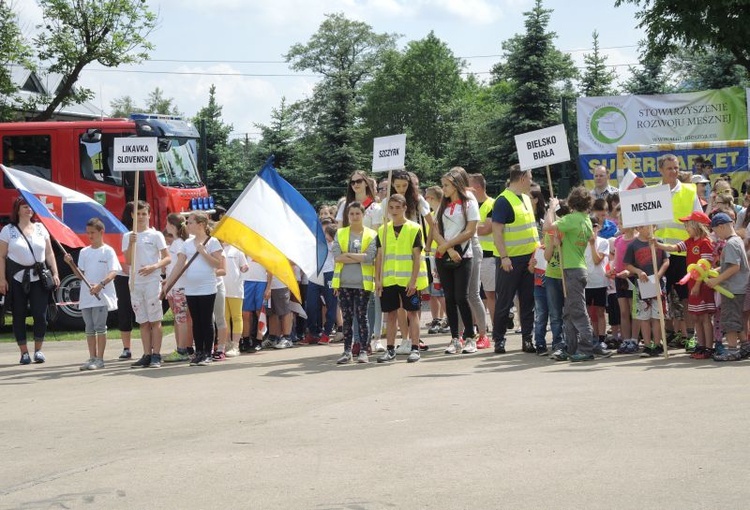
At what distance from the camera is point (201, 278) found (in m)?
12.4

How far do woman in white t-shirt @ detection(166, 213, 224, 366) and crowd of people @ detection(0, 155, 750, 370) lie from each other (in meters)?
0.01

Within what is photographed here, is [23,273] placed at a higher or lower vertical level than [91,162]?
lower

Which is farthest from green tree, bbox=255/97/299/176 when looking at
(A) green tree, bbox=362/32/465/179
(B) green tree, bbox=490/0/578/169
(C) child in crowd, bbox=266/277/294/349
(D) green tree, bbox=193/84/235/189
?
(A) green tree, bbox=362/32/465/179

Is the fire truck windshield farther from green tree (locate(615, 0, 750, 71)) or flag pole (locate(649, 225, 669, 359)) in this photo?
Answer: green tree (locate(615, 0, 750, 71))

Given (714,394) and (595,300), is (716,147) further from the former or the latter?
(714,394)

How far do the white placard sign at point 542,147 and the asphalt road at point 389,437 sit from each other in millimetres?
2534

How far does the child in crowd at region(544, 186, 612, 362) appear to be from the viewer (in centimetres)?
1175

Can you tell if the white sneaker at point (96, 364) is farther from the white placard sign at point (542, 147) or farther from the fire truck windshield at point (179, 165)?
the fire truck windshield at point (179, 165)

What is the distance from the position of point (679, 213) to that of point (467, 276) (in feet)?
8.11

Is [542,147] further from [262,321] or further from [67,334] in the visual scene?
[67,334]

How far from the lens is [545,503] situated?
19.6 ft

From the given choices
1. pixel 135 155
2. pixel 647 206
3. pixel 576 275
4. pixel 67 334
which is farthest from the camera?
pixel 67 334

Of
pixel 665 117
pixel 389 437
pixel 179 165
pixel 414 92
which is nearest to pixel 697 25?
pixel 665 117

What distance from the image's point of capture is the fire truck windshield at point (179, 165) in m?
19.2
